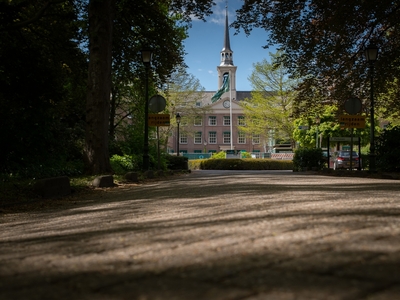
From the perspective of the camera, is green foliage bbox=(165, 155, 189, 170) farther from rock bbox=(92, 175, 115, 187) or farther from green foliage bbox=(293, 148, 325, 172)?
rock bbox=(92, 175, 115, 187)

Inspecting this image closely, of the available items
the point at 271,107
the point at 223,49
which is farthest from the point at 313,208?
the point at 223,49

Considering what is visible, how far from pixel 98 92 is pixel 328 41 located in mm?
8338

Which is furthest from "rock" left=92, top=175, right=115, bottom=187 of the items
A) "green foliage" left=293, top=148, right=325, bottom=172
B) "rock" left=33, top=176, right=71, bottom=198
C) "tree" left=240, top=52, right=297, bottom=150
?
"tree" left=240, top=52, right=297, bottom=150

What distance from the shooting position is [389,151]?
15.3 metres

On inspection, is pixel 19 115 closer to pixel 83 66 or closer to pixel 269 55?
pixel 83 66

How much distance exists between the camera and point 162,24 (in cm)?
1706

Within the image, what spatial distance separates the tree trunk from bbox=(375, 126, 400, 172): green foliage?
9684 mm

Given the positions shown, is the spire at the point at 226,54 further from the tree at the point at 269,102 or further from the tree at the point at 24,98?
the tree at the point at 24,98

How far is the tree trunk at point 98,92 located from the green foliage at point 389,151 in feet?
31.8

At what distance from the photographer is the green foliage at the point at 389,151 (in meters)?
15.0

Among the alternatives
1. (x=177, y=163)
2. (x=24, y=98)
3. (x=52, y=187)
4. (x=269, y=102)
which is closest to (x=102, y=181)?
(x=52, y=187)

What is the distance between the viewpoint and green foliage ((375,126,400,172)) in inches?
590

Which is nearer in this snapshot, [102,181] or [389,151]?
[102,181]

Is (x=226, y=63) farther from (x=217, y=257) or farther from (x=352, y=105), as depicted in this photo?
(x=217, y=257)
